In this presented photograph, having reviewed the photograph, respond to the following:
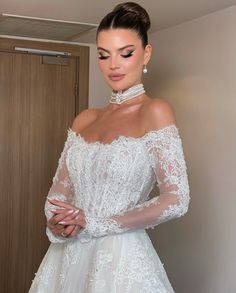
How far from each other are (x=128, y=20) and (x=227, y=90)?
1.34m

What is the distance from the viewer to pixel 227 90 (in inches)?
106

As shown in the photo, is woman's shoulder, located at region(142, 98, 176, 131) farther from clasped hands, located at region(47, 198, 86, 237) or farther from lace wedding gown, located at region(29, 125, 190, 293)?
clasped hands, located at region(47, 198, 86, 237)

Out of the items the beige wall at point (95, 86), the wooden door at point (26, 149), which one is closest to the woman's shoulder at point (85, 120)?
the wooden door at point (26, 149)

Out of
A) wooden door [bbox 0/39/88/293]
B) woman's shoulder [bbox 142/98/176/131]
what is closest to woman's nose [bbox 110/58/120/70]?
woman's shoulder [bbox 142/98/176/131]

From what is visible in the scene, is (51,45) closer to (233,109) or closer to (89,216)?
(233,109)

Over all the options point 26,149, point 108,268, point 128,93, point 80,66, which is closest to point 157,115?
point 128,93

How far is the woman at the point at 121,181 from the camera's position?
1369 mm

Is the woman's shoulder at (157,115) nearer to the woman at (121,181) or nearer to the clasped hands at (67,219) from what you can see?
the woman at (121,181)

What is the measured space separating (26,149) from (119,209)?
7.48ft

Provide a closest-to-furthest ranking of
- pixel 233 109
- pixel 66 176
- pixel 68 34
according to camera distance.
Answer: pixel 66 176, pixel 233 109, pixel 68 34

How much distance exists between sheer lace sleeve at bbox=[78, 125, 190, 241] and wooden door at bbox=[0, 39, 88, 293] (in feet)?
7.55

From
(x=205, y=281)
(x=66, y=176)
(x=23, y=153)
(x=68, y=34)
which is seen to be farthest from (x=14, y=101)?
(x=66, y=176)

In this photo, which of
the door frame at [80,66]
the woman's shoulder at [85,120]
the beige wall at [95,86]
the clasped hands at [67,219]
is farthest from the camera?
the beige wall at [95,86]

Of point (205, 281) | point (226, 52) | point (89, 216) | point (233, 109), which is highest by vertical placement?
point (226, 52)
